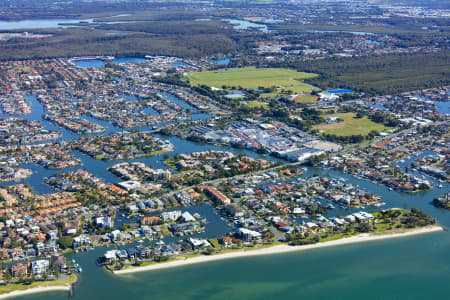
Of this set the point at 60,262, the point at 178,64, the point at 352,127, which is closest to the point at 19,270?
the point at 60,262

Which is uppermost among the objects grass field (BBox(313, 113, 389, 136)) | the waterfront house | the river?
grass field (BBox(313, 113, 389, 136))

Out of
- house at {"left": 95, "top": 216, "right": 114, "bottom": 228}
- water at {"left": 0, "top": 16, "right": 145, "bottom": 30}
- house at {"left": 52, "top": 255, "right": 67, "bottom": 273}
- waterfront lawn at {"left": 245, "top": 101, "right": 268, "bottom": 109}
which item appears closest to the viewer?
house at {"left": 52, "top": 255, "right": 67, "bottom": 273}

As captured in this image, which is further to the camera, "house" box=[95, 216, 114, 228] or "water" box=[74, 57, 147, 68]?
"water" box=[74, 57, 147, 68]

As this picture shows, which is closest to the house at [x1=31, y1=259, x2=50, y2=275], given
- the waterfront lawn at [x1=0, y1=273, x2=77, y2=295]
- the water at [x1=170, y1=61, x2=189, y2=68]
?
the waterfront lawn at [x1=0, y1=273, x2=77, y2=295]

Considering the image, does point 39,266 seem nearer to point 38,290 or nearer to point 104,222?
point 38,290

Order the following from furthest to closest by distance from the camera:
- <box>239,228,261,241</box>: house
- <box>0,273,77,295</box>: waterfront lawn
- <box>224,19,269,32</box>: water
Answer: <box>224,19,269,32</box>: water
<box>239,228,261,241</box>: house
<box>0,273,77,295</box>: waterfront lawn

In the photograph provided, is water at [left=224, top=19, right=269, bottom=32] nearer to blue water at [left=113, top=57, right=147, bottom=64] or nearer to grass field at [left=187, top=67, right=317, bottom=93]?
blue water at [left=113, top=57, right=147, bottom=64]
